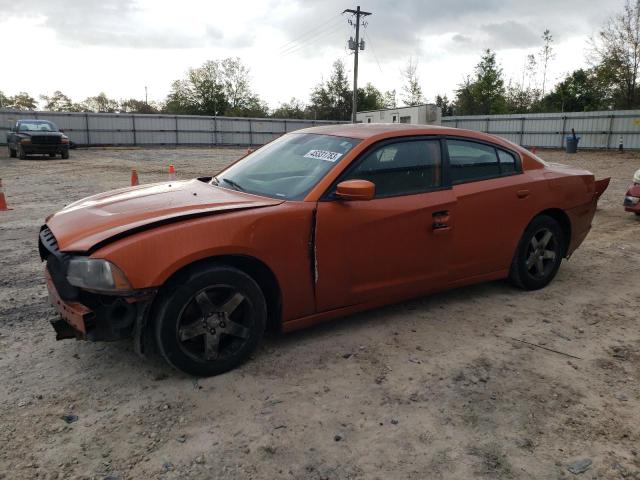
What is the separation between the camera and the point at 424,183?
3.99 m

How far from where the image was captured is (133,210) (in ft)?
10.8

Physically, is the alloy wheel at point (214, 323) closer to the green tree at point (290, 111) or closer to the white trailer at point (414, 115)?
the white trailer at point (414, 115)

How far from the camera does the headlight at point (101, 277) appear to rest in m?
2.77

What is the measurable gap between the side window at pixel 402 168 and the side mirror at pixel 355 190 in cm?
23

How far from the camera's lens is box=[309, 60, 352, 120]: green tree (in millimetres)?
57656

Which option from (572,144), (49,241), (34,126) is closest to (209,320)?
(49,241)

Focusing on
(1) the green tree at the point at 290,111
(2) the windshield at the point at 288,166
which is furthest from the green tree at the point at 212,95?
(2) the windshield at the point at 288,166

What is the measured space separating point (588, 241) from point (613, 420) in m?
4.71

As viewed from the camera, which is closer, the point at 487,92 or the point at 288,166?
the point at 288,166

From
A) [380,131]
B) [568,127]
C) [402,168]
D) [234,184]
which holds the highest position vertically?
[568,127]

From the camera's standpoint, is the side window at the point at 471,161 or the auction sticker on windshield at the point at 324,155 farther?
the side window at the point at 471,161

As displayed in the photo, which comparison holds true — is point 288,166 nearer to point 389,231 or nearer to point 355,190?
point 355,190

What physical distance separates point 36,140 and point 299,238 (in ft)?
73.4

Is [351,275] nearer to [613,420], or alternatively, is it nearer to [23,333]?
[613,420]
